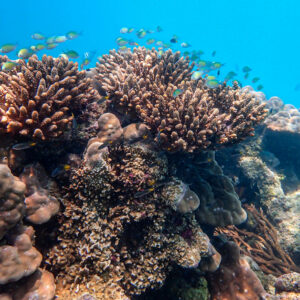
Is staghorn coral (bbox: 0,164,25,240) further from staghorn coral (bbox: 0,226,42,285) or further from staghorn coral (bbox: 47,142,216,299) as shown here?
staghorn coral (bbox: 47,142,216,299)

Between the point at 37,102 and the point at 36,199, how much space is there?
1492mm

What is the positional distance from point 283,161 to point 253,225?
351 cm

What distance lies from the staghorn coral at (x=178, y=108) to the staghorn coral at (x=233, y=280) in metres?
2.54

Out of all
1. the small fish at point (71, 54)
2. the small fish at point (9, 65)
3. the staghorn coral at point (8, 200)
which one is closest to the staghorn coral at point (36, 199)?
the staghorn coral at point (8, 200)

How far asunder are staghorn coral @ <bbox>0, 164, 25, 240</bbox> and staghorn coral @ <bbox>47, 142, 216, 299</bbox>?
0.90m

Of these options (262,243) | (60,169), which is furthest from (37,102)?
(262,243)

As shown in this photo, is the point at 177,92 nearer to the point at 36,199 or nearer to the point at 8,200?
the point at 36,199

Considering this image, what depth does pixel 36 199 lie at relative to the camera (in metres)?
2.91

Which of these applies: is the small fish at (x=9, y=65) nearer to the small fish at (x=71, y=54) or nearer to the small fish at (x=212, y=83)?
the small fish at (x=71, y=54)

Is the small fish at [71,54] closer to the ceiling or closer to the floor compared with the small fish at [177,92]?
closer to the ceiling

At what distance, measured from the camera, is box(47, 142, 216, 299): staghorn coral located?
3025mm

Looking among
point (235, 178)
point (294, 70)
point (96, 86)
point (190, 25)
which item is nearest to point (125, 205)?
point (96, 86)

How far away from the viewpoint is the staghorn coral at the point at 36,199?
284 centimetres

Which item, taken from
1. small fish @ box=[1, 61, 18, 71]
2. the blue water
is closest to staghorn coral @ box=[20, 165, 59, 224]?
small fish @ box=[1, 61, 18, 71]
